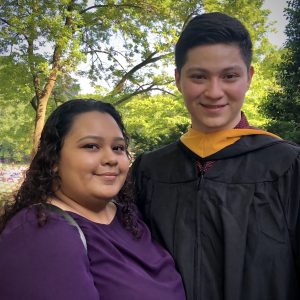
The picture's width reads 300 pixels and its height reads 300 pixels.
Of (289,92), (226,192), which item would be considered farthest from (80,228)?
(289,92)

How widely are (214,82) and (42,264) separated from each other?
1.15 metres

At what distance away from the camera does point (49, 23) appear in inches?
349

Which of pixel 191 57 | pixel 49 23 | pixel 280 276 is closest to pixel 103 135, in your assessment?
pixel 191 57

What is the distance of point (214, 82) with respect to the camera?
1863mm

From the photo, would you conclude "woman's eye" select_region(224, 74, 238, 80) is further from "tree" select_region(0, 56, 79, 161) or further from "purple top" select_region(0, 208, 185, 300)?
"tree" select_region(0, 56, 79, 161)

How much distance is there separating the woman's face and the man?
0.43 m

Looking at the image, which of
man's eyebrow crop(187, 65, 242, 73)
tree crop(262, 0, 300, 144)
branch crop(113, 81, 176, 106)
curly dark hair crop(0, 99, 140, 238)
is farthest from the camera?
branch crop(113, 81, 176, 106)

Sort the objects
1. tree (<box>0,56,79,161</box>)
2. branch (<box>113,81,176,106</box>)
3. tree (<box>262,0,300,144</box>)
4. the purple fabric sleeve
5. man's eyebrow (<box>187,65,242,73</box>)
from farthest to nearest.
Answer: branch (<box>113,81,176,106</box>)
tree (<box>0,56,79,161</box>)
tree (<box>262,0,300,144</box>)
man's eyebrow (<box>187,65,242,73</box>)
the purple fabric sleeve

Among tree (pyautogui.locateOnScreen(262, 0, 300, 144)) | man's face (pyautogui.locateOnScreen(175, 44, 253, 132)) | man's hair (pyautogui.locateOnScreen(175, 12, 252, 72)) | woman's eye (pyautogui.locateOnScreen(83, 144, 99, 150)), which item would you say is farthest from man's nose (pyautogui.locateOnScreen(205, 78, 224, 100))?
tree (pyautogui.locateOnScreen(262, 0, 300, 144))

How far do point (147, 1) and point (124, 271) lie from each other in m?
10.4

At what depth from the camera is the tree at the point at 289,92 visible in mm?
7409

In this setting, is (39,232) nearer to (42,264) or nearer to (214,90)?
(42,264)

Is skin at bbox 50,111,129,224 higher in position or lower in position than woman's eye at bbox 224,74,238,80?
lower

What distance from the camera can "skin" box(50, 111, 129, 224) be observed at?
1725 millimetres
